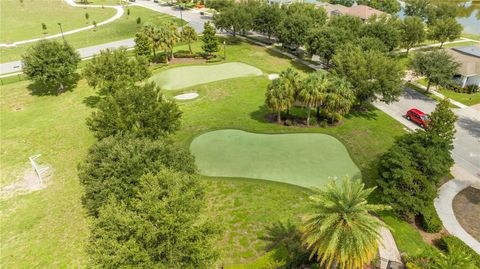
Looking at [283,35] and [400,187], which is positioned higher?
[283,35]

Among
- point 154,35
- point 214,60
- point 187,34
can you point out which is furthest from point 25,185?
point 187,34

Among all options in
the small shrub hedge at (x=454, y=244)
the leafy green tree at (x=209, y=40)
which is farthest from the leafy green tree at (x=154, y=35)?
the small shrub hedge at (x=454, y=244)

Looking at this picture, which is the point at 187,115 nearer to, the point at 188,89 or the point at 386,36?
the point at 188,89

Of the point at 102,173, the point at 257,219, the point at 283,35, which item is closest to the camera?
the point at 102,173

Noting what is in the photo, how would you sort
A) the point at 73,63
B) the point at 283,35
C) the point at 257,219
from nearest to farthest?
the point at 257,219
the point at 73,63
the point at 283,35

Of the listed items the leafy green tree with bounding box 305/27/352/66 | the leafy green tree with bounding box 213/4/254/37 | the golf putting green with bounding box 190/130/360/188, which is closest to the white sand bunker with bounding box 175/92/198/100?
the golf putting green with bounding box 190/130/360/188

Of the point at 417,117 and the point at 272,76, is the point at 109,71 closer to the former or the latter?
the point at 272,76

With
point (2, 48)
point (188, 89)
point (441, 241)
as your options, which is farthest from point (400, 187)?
point (2, 48)
